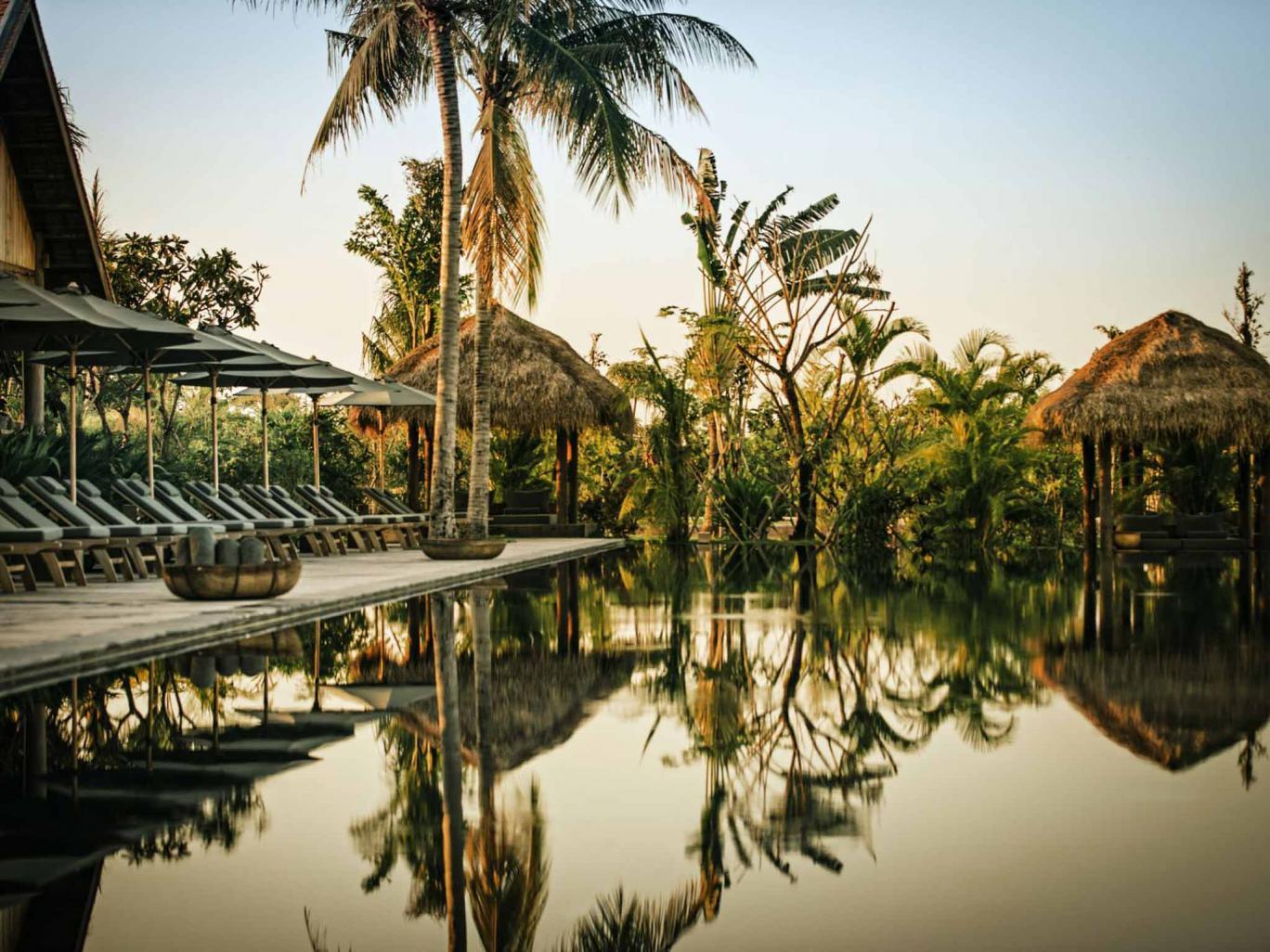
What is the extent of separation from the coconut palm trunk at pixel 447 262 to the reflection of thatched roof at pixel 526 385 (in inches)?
334

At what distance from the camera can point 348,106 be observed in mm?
18609

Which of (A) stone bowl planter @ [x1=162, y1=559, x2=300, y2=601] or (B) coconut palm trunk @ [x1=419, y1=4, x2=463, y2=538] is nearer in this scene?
(A) stone bowl planter @ [x1=162, y1=559, x2=300, y2=601]

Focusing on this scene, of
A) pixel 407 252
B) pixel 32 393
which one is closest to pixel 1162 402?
pixel 32 393

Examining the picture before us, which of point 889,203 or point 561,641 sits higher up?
point 889,203

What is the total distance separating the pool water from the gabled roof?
10.3m

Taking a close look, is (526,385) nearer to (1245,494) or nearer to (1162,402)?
(1162,402)

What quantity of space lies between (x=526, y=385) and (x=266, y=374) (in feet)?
28.2

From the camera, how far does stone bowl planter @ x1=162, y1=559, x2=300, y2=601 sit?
10.4 meters

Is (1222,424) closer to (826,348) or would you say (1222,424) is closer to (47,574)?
(826,348)

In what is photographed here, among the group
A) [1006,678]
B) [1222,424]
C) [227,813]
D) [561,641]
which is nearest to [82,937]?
[227,813]

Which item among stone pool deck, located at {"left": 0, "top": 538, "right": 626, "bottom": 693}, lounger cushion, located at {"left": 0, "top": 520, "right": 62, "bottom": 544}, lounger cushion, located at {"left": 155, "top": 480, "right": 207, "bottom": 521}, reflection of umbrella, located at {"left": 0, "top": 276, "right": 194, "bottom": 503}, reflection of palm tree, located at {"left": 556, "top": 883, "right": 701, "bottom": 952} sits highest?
reflection of umbrella, located at {"left": 0, "top": 276, "right": 194, "bottom": 503}

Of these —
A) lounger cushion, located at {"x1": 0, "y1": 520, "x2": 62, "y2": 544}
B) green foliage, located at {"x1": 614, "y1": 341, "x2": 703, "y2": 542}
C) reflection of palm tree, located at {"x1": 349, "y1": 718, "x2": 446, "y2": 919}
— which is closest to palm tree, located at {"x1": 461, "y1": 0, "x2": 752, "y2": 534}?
green foliage, located at {"x1": 614, "y1": 341, "x2": 703, "y2": 542}

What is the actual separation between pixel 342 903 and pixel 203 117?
24760 mm

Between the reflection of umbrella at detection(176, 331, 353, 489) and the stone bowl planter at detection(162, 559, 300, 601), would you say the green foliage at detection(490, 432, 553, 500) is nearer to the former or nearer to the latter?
the reflection of umbrella at detection(176, 331, 353, 489)
